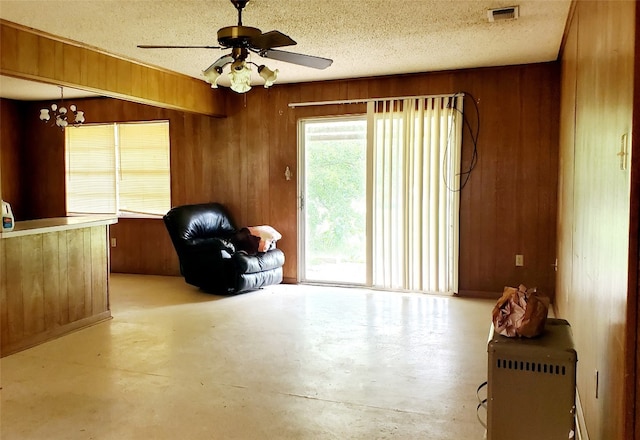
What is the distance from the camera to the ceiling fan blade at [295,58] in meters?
3.39

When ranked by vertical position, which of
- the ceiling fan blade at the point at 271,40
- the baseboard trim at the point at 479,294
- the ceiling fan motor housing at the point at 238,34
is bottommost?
the baseboard trim at the point at 479,294

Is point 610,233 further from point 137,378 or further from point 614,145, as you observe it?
point 137,378

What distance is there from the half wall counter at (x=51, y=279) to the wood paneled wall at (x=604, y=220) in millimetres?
3685

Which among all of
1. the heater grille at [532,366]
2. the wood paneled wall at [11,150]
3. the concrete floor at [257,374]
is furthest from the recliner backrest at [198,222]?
the heater grille at [532,366]

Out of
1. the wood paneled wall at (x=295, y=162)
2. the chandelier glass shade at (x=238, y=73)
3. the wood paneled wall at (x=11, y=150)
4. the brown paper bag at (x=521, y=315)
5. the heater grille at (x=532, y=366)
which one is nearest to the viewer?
the heater grille at (x=532, y=366)

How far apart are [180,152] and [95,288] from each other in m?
2.70

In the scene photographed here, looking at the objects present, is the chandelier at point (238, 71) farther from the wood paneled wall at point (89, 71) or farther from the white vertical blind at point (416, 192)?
the white vertical blind at point (416, 192)

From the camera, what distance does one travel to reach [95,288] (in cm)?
453

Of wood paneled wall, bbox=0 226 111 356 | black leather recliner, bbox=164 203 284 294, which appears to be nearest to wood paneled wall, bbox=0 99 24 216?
black leather recliner, bbox=164 203 284 294

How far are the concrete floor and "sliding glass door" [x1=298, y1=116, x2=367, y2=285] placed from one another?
106 centimetres

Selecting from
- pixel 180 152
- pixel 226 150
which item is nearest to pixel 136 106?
pixel 180 152

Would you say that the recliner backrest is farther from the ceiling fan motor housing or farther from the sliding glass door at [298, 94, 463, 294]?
the ceiling fan motor housing

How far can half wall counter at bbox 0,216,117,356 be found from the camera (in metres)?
3.73

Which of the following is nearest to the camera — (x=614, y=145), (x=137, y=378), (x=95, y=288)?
(x=614, y=145)
